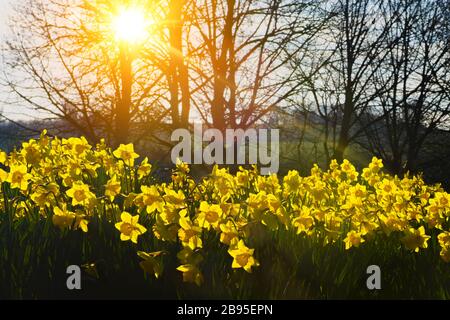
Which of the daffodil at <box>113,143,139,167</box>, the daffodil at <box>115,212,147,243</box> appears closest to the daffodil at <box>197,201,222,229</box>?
the daffodil at <box>115,212,147,243</box>

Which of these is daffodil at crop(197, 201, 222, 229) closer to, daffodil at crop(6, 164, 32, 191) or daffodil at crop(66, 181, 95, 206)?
daffodil at crop(66, 181, 95, 206)

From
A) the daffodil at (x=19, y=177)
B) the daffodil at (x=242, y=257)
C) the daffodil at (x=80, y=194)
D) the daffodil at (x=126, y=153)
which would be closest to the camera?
the daffodil at (x=242, y=257)

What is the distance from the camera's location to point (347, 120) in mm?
14445

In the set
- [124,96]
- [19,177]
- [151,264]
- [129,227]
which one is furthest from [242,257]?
[124,96]

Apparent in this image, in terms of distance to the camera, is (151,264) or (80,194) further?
(80,194)

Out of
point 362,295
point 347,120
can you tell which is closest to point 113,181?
point 362,295

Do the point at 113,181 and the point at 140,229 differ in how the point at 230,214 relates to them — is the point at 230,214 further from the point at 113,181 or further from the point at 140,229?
the point at 113,181

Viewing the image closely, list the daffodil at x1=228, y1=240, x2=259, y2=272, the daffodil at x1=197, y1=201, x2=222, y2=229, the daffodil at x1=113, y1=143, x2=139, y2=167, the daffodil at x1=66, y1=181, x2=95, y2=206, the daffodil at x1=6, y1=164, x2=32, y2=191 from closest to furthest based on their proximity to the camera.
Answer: the daffodil at x1=228, y1=240, x2=259, y2=272
the daffodil at x1=197, y1=201, x2=222, y2=229
the daffodil at x1=66, y1=181, x2=95, y2=206
the daffodil at x1=6, y1=164, x2=32, y2=191
the daffodil at x1=113, y1=143, x2=139, y2=167

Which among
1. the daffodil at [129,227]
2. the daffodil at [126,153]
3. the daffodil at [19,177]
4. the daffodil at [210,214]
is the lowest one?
the daffodil at [129,227]

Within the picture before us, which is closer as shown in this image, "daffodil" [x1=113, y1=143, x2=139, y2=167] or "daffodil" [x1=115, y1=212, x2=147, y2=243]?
"daffodil" [x1=115, y1=212, x2=147, y2=243]

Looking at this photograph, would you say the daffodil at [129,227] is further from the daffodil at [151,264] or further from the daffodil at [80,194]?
the daffodil at [80,194]

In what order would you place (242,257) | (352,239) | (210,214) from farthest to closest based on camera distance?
(352,239) → (210,214) → (242,257)

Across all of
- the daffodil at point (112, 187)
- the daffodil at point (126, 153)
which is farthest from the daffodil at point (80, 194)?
the daffodil at point (126, 153)

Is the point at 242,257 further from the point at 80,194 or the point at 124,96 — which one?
the point at 124,96
